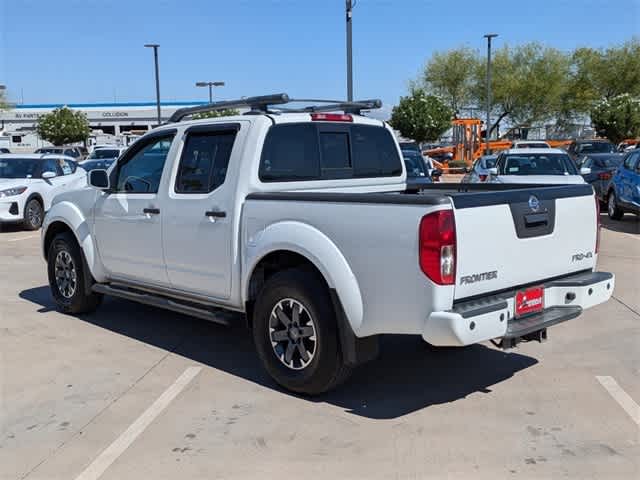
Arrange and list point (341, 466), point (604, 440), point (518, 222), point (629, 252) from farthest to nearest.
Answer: point (629, 252) < point (518, 222) < point (604, 440) < point (341, 466)

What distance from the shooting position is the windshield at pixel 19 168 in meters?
15.8

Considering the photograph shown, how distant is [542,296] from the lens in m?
4.80

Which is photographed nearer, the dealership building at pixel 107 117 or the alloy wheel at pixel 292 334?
the alloy wheel at pixel 292 334

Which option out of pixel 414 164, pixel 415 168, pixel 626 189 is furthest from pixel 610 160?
pixel 415 168

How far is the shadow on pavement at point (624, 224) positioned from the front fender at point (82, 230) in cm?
1048

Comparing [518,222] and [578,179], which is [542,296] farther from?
[578,179]

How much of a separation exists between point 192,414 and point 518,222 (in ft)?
8.13

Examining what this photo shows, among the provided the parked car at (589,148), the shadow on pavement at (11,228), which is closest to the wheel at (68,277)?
the shadow on pavement at (11,228)

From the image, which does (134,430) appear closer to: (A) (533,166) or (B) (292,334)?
(B) (292,334)

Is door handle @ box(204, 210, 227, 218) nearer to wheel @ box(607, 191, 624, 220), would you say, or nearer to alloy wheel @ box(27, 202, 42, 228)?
alloy wheel @ box(27, 202, 42, 228)

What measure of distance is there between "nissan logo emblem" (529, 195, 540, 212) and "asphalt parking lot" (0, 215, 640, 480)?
52.6 inches

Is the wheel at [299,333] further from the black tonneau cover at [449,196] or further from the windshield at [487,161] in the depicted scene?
the windshield at [487,161]

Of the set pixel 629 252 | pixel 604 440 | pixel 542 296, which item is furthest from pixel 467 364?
pixel 629 252

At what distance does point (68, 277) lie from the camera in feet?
24.1
